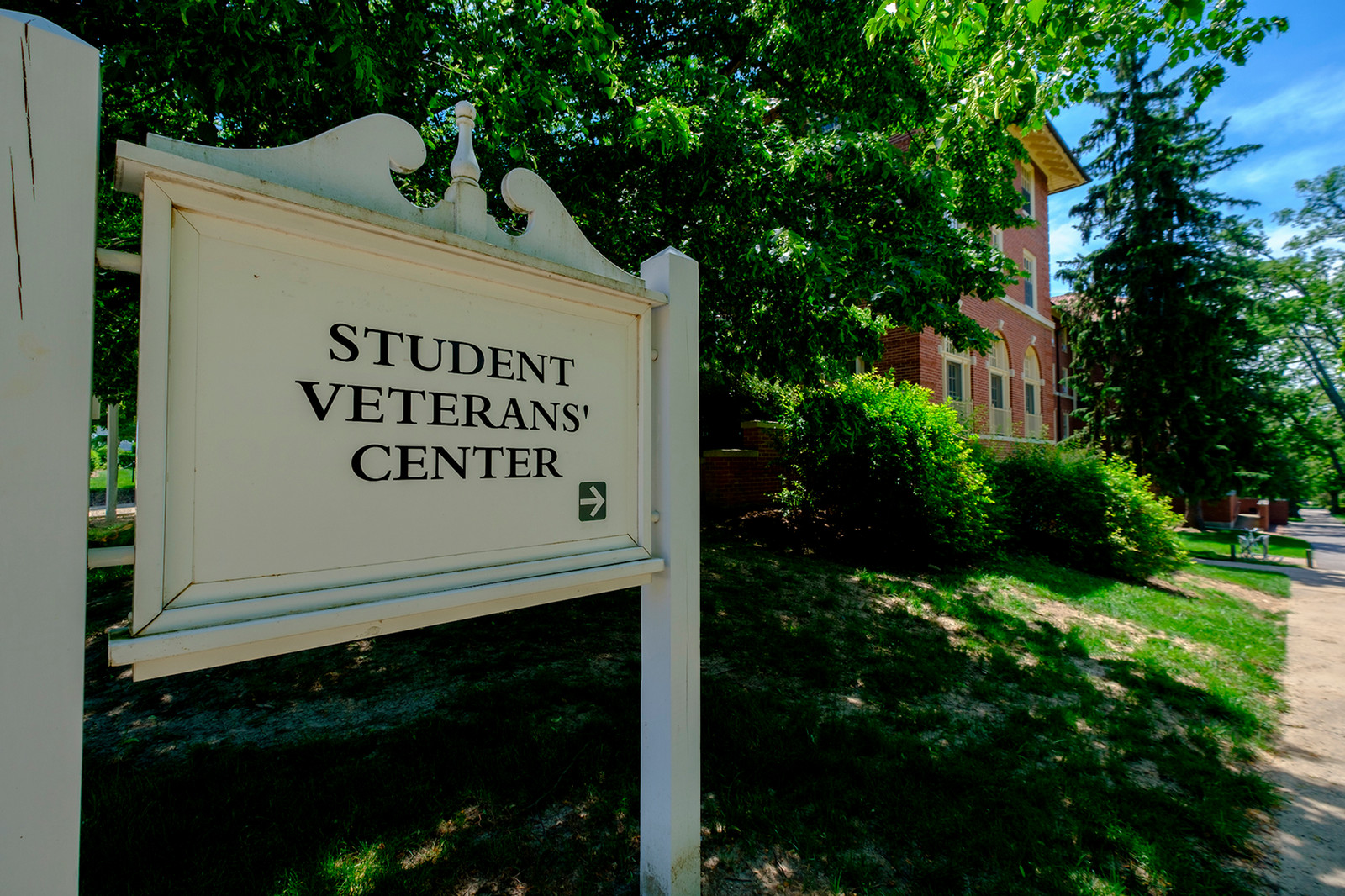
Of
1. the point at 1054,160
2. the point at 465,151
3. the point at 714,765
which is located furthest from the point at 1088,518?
the point at 1054,160

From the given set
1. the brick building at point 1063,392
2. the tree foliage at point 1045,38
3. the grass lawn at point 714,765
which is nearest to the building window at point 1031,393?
the brick building at point 1063,392

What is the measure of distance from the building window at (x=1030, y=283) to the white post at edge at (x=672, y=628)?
818 inches

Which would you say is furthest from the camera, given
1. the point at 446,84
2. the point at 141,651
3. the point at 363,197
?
the point at 446,84

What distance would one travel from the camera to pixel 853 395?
27.6 feet

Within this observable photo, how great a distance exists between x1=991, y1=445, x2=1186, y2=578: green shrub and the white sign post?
27.8ft

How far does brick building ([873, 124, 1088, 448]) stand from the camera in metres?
13.9

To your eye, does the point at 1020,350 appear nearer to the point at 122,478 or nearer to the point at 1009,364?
the point at 1009,364

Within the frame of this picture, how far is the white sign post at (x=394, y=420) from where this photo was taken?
1.30 metres

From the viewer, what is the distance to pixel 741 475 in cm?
1115

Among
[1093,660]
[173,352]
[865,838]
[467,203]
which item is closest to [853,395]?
[1093,660]

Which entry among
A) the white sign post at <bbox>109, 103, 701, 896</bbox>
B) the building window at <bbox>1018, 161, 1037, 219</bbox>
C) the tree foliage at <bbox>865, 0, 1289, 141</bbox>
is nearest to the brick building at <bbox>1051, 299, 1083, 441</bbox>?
the building window at <bbox>1018, 161, 1037, 219</bbox>

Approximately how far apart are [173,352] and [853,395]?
26.0 feet

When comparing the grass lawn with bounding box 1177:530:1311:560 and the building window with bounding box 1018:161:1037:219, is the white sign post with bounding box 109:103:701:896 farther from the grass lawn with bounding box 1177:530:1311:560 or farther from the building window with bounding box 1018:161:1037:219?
the building window with bounding box 1018:161:1037:219

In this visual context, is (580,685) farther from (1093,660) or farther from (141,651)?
(1093,660)
